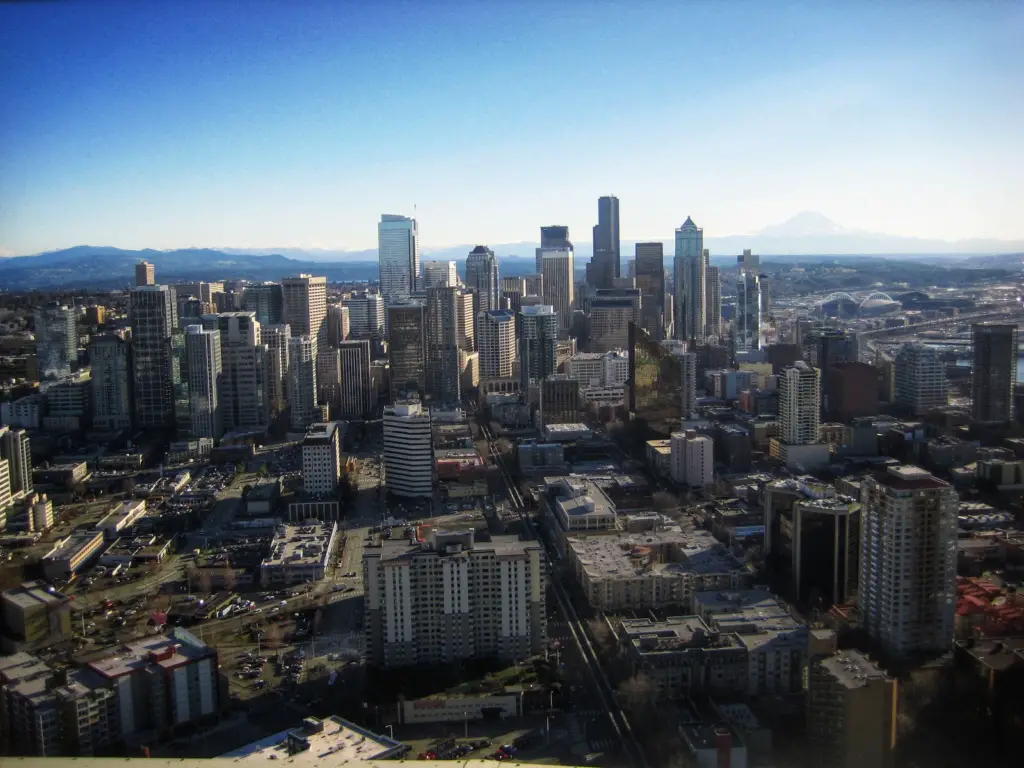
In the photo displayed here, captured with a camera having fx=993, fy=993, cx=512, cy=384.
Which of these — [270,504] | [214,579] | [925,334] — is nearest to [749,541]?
[214,579]

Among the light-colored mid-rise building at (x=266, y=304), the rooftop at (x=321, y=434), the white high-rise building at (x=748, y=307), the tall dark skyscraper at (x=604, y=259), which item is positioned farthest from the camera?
the tall dark skyscraper at (x=604, y=259)

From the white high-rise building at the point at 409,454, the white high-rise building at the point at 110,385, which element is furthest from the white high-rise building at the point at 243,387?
the white high-rise building at the point at 409,454

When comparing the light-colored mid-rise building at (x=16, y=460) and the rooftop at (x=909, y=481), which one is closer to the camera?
the rooftop at (x=909, y=481)

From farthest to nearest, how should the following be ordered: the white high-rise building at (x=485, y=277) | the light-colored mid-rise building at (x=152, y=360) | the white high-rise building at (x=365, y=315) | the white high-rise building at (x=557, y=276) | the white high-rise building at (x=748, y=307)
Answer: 1. the white high-rise building at (x=557, y=276)
2. the white high-rise building at (x=485, y=277)
3. the white high-rise building at (x=365, y=315)
4. the white high-rise building at (x=748, y=307)
5. the light-colored mid-rise building at (x=152, y=360)

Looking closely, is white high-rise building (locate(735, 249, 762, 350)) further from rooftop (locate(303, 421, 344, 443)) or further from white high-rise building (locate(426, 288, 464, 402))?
rooftop (locate(303, 421, 344, 443))

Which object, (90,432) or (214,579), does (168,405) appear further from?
(214,579)

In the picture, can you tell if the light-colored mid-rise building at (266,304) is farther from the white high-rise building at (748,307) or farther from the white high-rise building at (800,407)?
the white high-rise building at (800,407)
